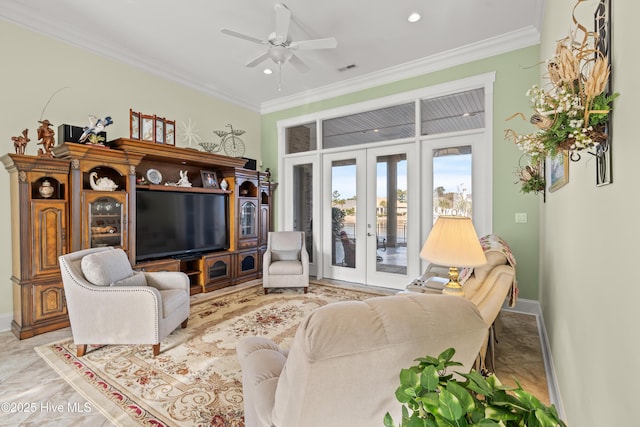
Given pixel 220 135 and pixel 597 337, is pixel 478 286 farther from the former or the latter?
→ pixel 220 135

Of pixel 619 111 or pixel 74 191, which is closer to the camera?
pixel 619 111

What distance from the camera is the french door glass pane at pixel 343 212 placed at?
16.2 ft

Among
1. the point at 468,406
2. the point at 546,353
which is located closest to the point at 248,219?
the point at 546,353

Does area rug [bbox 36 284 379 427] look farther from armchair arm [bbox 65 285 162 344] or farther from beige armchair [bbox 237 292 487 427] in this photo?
beige armchair [bbox 237 292 487 427]

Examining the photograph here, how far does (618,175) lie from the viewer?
34.4 inches

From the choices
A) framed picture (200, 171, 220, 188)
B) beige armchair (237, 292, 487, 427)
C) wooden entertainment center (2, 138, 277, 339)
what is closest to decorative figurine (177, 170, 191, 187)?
wooden entertainment center (2, 138, 277, 339)

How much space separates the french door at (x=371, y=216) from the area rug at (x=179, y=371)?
1645 millimetres

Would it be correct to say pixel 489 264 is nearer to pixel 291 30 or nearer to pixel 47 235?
pixel 291 30

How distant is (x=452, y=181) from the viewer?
13.2ft

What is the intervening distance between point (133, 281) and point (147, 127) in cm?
214

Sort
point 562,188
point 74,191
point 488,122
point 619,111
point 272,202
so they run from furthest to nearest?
point 272,202, point 488,122, point 74,191, point 562,188, point 619,111

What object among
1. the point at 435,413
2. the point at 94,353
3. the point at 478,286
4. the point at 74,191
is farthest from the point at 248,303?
the point at 435,413

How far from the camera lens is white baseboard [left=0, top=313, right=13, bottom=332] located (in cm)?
300

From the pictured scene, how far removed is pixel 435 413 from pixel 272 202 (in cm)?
544
